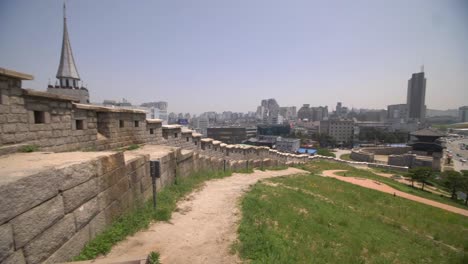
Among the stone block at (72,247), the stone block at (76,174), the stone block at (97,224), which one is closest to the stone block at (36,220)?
the stone block at (76,174)

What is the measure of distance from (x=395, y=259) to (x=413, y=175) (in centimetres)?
2639

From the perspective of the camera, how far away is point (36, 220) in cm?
265

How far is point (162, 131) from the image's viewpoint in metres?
10.3

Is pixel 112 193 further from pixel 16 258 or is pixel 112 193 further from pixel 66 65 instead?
pixel 66 65

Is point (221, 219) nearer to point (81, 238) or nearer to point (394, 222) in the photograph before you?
point (81, 238)

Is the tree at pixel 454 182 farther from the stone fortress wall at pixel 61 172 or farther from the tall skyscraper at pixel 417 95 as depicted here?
the tall skyscraper at pixel 417 95

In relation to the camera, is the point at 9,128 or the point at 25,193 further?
the point at 9,128

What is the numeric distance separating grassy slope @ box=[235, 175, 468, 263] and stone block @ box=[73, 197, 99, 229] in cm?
266

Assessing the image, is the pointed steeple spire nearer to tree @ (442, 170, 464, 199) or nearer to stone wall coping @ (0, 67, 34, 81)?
stone wall coping @ (0, 67, 34, 81)

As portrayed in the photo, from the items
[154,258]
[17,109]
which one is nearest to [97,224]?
[154,258]

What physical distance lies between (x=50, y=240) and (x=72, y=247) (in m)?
0.51

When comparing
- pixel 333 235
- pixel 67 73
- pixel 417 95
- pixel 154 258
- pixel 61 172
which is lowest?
pixel 333 235

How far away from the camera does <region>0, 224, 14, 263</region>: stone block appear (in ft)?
7.27

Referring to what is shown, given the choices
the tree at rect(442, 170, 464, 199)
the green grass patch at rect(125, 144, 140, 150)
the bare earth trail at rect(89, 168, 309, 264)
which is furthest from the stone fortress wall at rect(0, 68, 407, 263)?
the tree at rect(442, 170, 464, 199)
